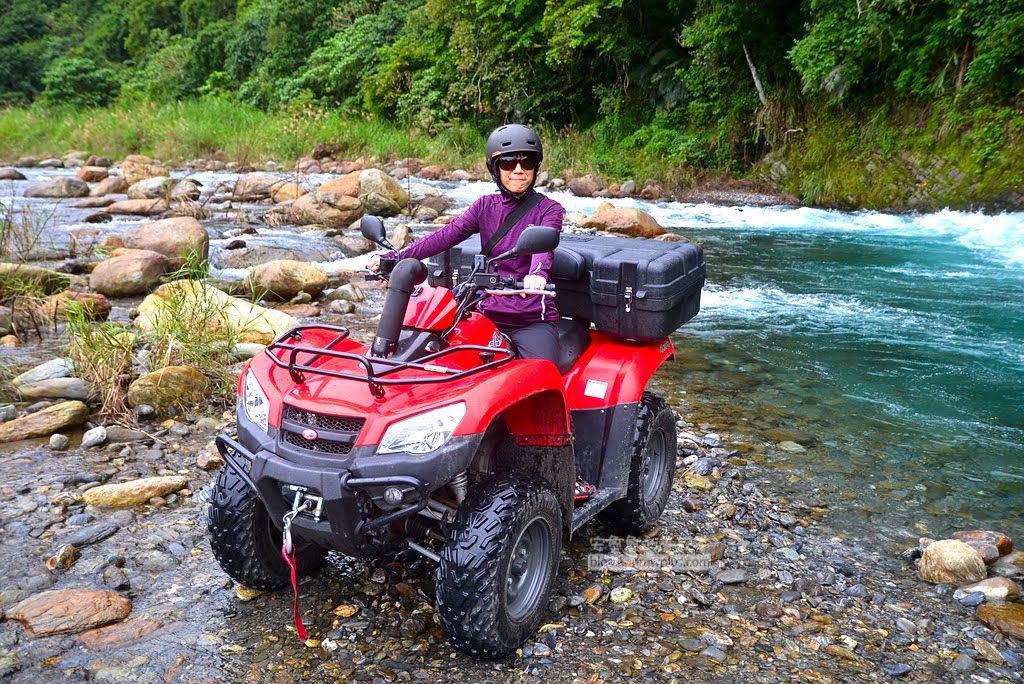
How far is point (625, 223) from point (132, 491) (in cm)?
984

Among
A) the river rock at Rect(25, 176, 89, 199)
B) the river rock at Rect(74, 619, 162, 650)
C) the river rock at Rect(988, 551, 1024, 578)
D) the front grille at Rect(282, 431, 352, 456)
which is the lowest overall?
the river rock at Rect(988, 551, 1024, 578)

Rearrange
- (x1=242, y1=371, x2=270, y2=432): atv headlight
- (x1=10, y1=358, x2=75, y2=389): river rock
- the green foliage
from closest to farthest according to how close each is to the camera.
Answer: (x1=242, y1=371, x2=270, y2=432): atv headlight
(x1=10, y1=358, x2=75, y2=389): river rock
the green foliage

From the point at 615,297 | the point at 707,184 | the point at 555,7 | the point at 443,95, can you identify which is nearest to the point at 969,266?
the point at 707,184

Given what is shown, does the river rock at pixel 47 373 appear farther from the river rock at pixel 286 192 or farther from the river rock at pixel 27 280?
the river rock at pixel 286 192

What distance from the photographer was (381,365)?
2.86 metres

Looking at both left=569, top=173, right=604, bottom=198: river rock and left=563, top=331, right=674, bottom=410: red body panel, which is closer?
left=563, top=331, right=674, bottom=410: red body panel

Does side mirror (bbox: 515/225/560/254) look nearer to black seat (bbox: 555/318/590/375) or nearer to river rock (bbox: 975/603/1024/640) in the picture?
black seat (bbox: 555/318/590/375)

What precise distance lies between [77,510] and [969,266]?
1112cm

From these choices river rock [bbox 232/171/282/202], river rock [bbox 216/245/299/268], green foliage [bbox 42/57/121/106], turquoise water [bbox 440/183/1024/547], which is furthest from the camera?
green foliage [bbox 42/57/121/106]

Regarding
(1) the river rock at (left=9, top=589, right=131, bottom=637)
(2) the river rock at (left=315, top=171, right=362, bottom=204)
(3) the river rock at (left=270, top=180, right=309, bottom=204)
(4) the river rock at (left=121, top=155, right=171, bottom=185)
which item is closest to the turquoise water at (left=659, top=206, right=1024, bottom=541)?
(1) the river rock at (left=9, top=589, right=131, bottom=637)

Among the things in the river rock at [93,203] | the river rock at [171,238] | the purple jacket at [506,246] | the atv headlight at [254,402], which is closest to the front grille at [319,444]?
the atv headlight at [254,402]

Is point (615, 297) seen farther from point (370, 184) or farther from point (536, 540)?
point (370, 184)

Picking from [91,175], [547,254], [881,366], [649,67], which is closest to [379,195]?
[91,175]

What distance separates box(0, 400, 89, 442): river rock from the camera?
4816 millimetres
